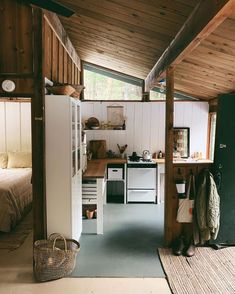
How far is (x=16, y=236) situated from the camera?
13.5 ft

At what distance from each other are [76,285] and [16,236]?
160cm

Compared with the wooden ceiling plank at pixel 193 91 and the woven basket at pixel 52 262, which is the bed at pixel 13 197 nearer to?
the woven basket at pixel 52 262

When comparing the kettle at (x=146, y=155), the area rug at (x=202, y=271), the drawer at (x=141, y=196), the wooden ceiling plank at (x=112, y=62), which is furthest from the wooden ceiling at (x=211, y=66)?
the area rug at (x=202, y=271)

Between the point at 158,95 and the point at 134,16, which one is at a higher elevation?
the point at 134,16

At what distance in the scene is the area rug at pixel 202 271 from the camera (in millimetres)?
2842

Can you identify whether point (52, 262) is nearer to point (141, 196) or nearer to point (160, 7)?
point (160, 7)

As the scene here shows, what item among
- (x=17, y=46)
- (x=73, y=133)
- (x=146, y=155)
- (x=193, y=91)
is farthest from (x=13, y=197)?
(x=193, y=91)

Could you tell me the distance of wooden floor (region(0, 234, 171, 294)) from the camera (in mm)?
2793

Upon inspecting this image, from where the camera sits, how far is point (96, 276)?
10.0 ft

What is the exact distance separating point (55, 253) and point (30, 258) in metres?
0.66

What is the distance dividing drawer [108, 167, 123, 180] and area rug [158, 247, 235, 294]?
2258 mm

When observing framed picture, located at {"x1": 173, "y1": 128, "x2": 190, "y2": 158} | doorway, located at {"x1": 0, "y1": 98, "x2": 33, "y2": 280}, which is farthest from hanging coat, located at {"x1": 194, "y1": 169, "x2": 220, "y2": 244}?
framed picture, located at {"x1": 173, "y1": 128, "x2": 190, "y2": 158}

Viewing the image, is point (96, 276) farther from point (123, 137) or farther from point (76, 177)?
point (123, 137)

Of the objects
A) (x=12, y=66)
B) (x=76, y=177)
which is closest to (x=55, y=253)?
(x=76, y=177)
